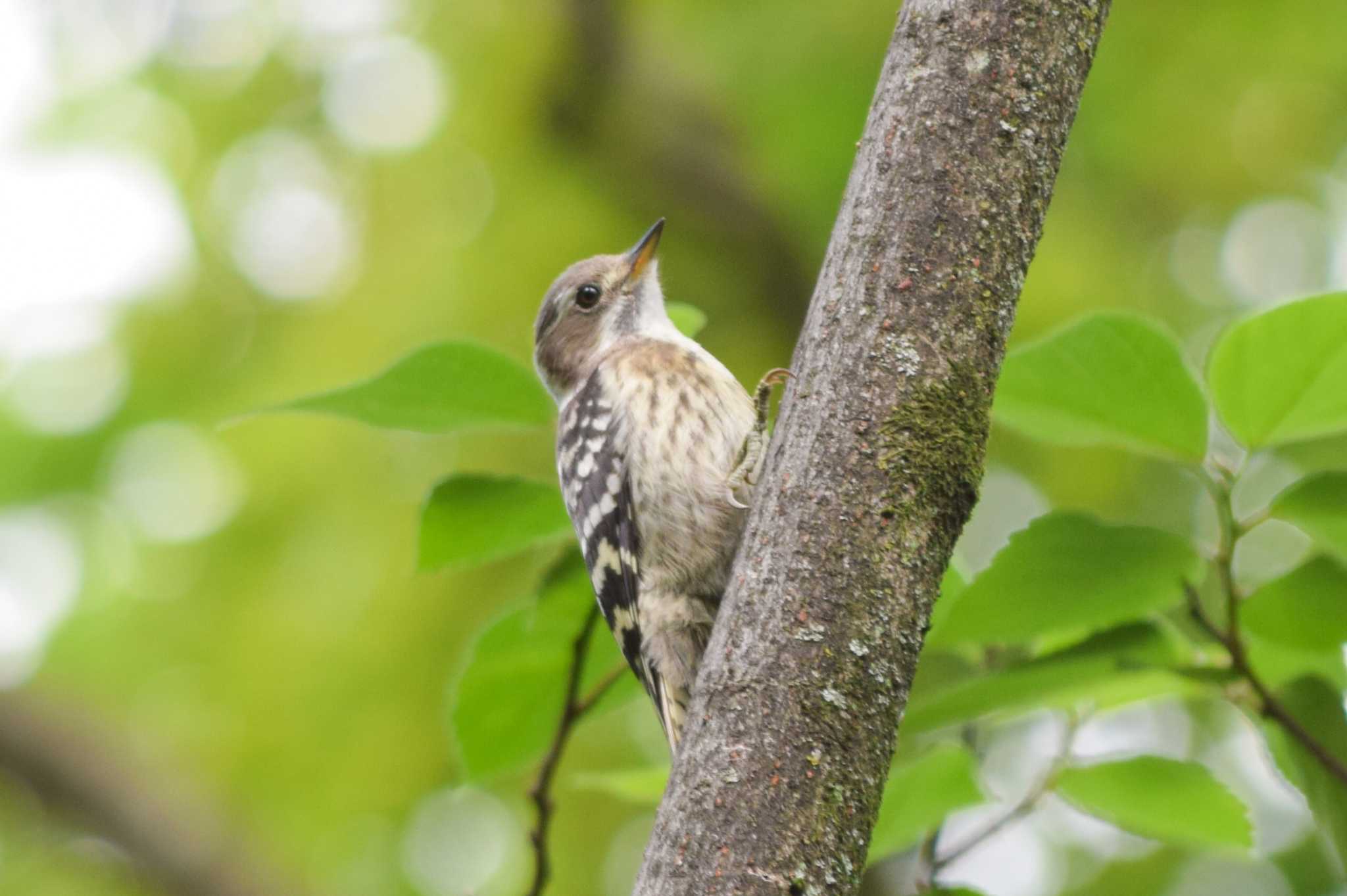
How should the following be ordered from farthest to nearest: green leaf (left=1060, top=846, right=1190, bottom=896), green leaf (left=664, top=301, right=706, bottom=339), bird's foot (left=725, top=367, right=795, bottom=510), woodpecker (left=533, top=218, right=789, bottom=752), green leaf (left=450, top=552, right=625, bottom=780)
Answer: green leaf (left=1060, top=846, right=1190, bottom=896) → woodpecker (left=533, top=218, right=789, bottom=752) → bird's foot (left=725, top=367, right=795, bottom=510) → green leaf (left=664, top=301, right=706, bottom=339) → green leaf (left=450, top=552, right=625, bottom=780)

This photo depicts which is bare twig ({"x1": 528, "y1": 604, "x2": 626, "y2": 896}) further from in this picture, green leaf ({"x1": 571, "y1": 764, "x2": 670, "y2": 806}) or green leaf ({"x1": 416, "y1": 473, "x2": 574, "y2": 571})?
green leaf ({"x1": 416, "y1": 473, "x2": 574, "y2": 571})

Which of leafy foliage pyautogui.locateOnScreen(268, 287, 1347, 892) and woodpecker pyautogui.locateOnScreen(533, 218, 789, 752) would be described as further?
woodpecker pyautogui.locateOnScreen(533, 218, 789, 752)

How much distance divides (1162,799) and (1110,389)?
735mm

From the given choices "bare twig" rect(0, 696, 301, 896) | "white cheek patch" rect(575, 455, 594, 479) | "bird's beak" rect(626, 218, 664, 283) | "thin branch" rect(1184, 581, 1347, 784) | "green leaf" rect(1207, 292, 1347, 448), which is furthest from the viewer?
"bare twig" rect(0, 696, 301, 896)

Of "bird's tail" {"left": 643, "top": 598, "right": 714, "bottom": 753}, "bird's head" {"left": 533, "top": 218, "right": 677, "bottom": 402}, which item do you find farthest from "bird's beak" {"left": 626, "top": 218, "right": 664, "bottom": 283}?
"bird's tail" {"left": 643, "top": 598, "right": 714, "bottom": 753}

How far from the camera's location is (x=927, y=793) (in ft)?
6.74

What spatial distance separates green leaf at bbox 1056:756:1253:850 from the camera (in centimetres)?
214

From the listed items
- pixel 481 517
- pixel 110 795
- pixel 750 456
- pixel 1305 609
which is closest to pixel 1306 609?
pixel 1305 609

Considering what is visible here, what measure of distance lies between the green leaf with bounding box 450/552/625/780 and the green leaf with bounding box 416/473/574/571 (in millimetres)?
126

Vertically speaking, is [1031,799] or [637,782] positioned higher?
[1031,799]

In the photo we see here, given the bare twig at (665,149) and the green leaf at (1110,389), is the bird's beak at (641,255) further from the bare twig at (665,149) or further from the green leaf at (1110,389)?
the green leaf at (1110,389)

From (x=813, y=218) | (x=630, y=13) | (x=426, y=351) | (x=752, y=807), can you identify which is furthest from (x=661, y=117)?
(x=752, y=807)

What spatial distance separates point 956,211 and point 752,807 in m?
0.86

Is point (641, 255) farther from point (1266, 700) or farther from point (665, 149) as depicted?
point (1266, 700)
